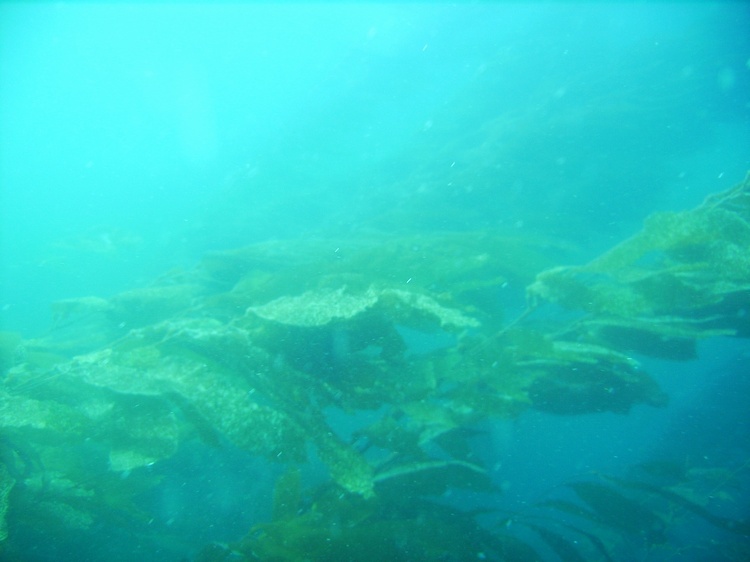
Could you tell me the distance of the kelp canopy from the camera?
2.00 meters

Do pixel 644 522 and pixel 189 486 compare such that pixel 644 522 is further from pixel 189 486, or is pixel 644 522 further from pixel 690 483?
pixel 189 486

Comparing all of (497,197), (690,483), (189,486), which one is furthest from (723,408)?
(189,486)

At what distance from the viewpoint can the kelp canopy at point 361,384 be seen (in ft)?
6.57

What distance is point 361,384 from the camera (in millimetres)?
2119

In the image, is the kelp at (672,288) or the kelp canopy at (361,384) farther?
the kelp at (672,288)

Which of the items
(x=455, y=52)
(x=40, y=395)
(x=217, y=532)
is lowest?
(x=217, y=532)

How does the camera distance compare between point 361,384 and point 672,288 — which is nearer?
point 361,384

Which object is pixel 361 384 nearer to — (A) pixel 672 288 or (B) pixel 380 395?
(B) pixel 380 395

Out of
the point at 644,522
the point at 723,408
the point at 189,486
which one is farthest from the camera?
the point at 723,408

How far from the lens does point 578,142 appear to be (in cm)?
1021

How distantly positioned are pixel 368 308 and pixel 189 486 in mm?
2397

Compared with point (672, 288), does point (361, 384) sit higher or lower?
lower

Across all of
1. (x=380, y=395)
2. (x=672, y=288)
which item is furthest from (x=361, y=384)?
(x=672, y=288)

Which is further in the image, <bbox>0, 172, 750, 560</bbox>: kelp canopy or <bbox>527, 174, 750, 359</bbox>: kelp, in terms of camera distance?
<bbox>527, 174, 750, 359</bbox>: kelp
